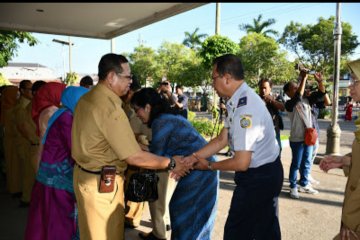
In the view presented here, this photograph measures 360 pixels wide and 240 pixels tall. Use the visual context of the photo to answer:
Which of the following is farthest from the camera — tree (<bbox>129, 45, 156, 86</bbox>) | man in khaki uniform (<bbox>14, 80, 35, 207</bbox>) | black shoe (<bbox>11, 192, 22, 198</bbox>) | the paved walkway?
tree (<bbox>129, 45, 156, 86</bbox>)

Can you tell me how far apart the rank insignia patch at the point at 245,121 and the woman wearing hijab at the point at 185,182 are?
83cm

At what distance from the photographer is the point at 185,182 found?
2971 mm

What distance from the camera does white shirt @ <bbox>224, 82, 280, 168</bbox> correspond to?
2.12m

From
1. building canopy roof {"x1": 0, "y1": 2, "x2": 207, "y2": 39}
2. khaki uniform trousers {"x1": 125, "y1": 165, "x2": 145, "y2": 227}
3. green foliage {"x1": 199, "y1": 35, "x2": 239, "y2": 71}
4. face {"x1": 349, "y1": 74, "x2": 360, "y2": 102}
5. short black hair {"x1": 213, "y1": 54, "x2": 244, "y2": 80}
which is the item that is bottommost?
khaki uniform trousers {"x1": 125, "y1": 165, "x2": 145, "y2": 227}

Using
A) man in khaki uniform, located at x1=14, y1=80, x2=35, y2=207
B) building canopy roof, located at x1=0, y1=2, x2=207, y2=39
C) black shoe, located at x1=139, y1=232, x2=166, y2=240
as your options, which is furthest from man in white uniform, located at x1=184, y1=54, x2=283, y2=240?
man in khaki uniform, located at x1=14, y1=80, x2=35, y2=207

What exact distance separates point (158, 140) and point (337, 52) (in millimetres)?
6230

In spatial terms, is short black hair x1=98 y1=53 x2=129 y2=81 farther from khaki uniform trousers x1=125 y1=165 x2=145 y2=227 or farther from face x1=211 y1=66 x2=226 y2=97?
khaki uniform trousers x1=125 y1=165 x2=145 y2=227

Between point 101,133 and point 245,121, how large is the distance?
39.0 inches

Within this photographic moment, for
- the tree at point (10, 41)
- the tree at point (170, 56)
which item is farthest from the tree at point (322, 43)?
the tree at point (10, 41)

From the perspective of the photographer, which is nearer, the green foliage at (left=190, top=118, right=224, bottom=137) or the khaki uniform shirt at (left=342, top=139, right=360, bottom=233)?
the khaki uniform shirt at (left=342, top=139, right=360, bottom=233)

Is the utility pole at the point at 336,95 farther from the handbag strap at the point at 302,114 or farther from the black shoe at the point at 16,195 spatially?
the black shoe at the point at 16,195

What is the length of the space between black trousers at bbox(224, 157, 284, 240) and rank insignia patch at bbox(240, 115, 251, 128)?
360 mm

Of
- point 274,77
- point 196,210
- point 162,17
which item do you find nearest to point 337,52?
point 162,17

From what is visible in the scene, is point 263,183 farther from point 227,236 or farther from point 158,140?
point 158,140
